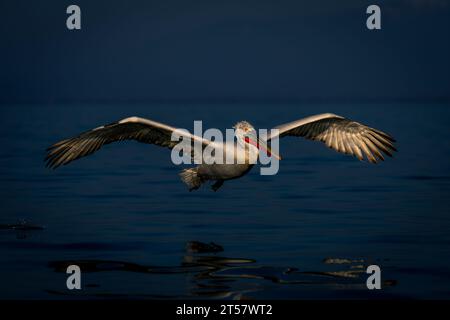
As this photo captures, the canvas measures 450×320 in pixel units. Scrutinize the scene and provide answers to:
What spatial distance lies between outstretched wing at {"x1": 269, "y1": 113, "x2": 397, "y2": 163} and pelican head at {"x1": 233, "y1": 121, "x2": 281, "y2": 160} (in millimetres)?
736

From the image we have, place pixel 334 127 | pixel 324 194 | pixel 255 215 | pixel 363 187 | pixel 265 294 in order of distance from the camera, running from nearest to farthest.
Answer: pixel 265 294
pixel 334 127
pixel 255 215
pixel 324 194
pixel 363 187

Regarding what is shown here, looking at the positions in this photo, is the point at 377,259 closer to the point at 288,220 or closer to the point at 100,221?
the point at 288,220

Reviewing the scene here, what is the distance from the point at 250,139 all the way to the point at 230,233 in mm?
1697

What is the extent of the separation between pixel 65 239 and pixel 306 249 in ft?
13.3

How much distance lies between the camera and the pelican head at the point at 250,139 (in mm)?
14234

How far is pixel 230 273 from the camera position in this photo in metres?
11.8

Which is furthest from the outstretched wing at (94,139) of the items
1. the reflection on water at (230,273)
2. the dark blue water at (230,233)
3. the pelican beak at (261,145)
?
the reflection on water at (230,273)

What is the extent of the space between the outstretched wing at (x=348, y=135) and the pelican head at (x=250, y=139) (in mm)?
736

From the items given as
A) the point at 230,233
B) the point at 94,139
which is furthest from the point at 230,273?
the point at 94,139

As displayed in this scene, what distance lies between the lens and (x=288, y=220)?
16109 millimetres

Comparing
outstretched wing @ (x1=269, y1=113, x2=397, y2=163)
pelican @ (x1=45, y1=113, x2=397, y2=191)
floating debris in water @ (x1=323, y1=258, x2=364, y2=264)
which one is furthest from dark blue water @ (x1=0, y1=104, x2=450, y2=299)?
outstretched wing @ (x1=269, y1=113, x2=397, y2=163)

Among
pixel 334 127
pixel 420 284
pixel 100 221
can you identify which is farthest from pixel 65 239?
pixel 420 284

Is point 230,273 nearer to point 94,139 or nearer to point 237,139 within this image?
point 237,139

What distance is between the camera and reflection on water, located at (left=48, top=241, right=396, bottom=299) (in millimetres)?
11055
